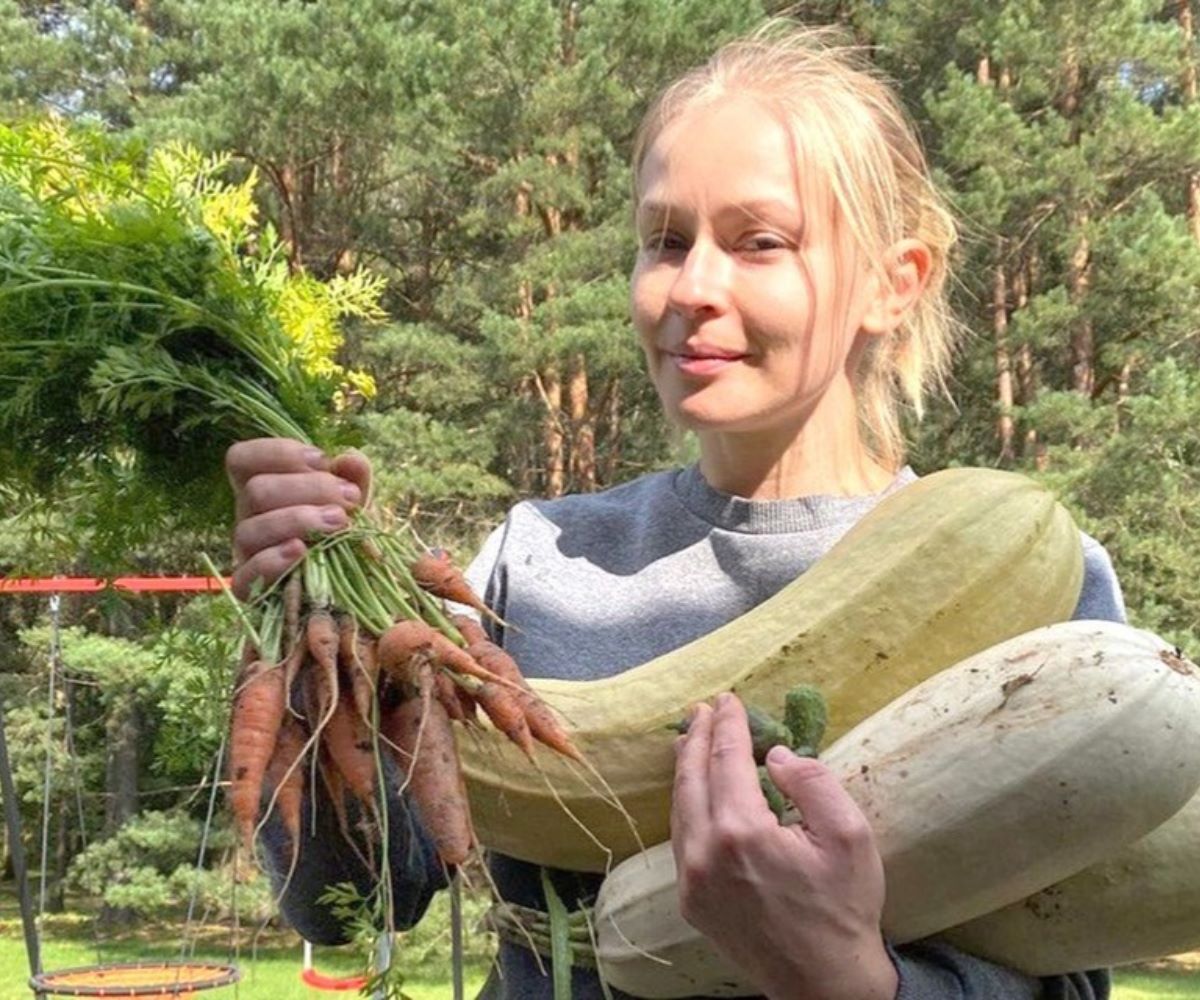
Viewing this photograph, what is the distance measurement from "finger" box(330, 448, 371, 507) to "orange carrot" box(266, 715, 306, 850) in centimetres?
22

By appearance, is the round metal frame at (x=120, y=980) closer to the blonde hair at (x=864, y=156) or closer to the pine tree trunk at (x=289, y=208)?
the blonde hair at (x=864, y=156)

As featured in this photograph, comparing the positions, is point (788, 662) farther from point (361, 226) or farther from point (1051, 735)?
point (361, 226)

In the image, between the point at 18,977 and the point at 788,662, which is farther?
the point at 18,977

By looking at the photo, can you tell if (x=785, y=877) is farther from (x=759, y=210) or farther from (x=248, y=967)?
(x=248, y=967)

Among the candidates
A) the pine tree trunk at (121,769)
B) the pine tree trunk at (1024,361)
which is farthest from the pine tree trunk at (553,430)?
the pine tree trunk at (1024,361)

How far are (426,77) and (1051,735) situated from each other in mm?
11455

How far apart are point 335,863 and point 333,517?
38 centimetres

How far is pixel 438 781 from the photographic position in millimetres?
1231

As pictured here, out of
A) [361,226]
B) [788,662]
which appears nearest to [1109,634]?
[788,662]

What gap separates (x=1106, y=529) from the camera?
11070mm

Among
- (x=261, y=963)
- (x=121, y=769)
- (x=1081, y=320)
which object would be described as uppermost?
(x=1081, y=320)

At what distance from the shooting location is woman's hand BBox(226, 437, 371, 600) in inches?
49.7

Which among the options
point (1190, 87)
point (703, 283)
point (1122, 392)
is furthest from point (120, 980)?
point (1190, 87)

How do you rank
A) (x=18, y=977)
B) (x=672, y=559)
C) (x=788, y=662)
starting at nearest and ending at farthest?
(x=788, y=662)
(x=672, y=559)
(x=18, y=977)
